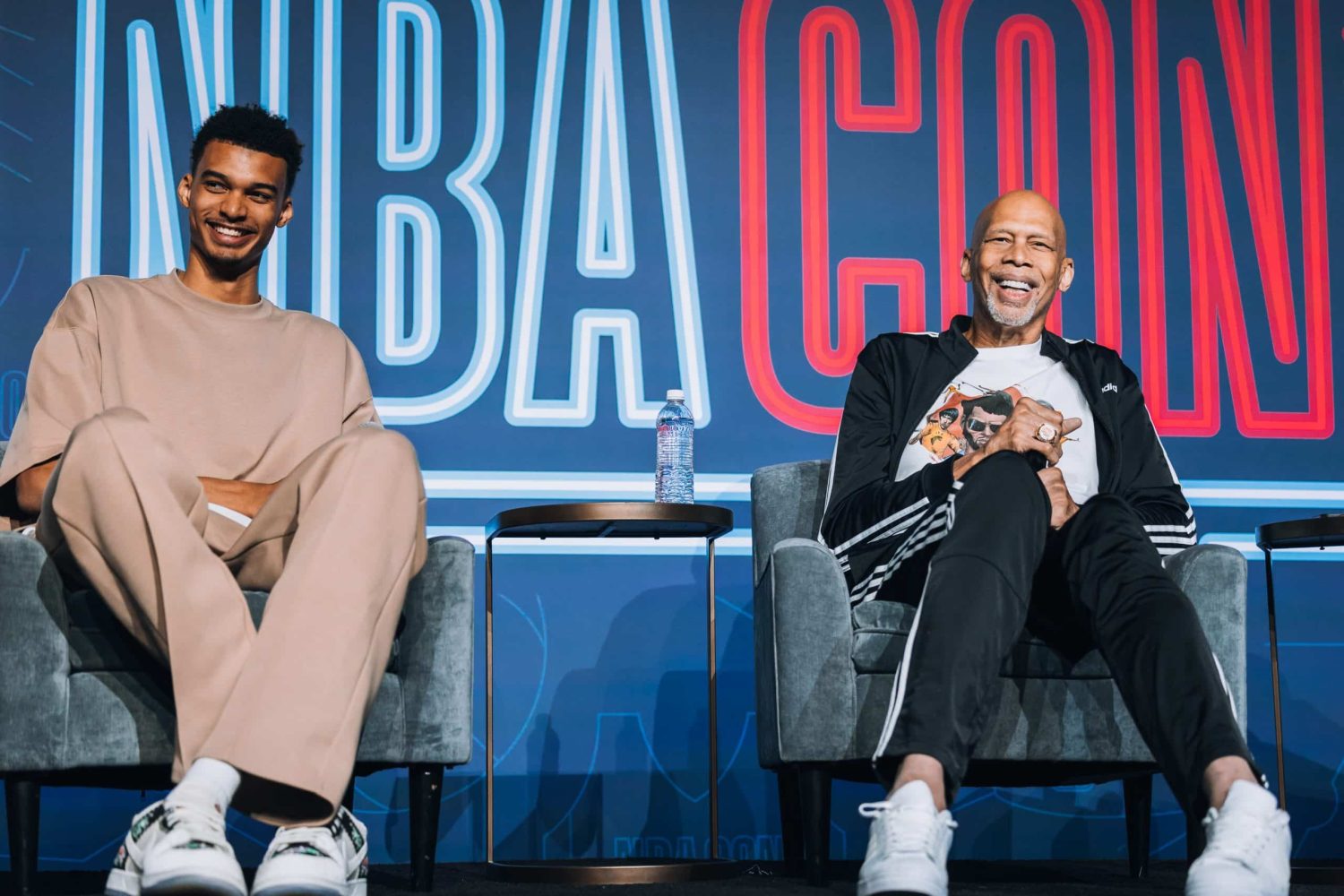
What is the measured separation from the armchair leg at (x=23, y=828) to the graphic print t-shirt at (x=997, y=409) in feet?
4.99

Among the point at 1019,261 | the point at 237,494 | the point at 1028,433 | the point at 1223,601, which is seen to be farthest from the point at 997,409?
the point at 237,494

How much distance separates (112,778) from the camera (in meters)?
2.30

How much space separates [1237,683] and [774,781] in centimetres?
122

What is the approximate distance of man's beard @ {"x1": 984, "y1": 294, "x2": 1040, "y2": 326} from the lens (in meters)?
2.88

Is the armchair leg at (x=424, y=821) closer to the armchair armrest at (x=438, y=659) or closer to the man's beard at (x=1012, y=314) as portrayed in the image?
the armchair armrest at (x=438, y=659)

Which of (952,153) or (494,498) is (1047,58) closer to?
(952,153)

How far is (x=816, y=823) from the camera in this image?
243cm

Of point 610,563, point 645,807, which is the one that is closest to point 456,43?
point 610,563

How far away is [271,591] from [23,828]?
647 mm

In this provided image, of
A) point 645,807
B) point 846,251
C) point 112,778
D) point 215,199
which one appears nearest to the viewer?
point 112,778

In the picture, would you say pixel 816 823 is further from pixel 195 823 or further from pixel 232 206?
pixel 232 206

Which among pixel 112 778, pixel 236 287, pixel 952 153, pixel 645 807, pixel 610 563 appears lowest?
pixel 645 807

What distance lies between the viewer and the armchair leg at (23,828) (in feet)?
7.20

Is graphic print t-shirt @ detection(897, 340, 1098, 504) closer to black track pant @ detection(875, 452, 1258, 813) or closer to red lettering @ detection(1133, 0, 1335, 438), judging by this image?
black track pant @ detection(875, 452, 1258, 813)
